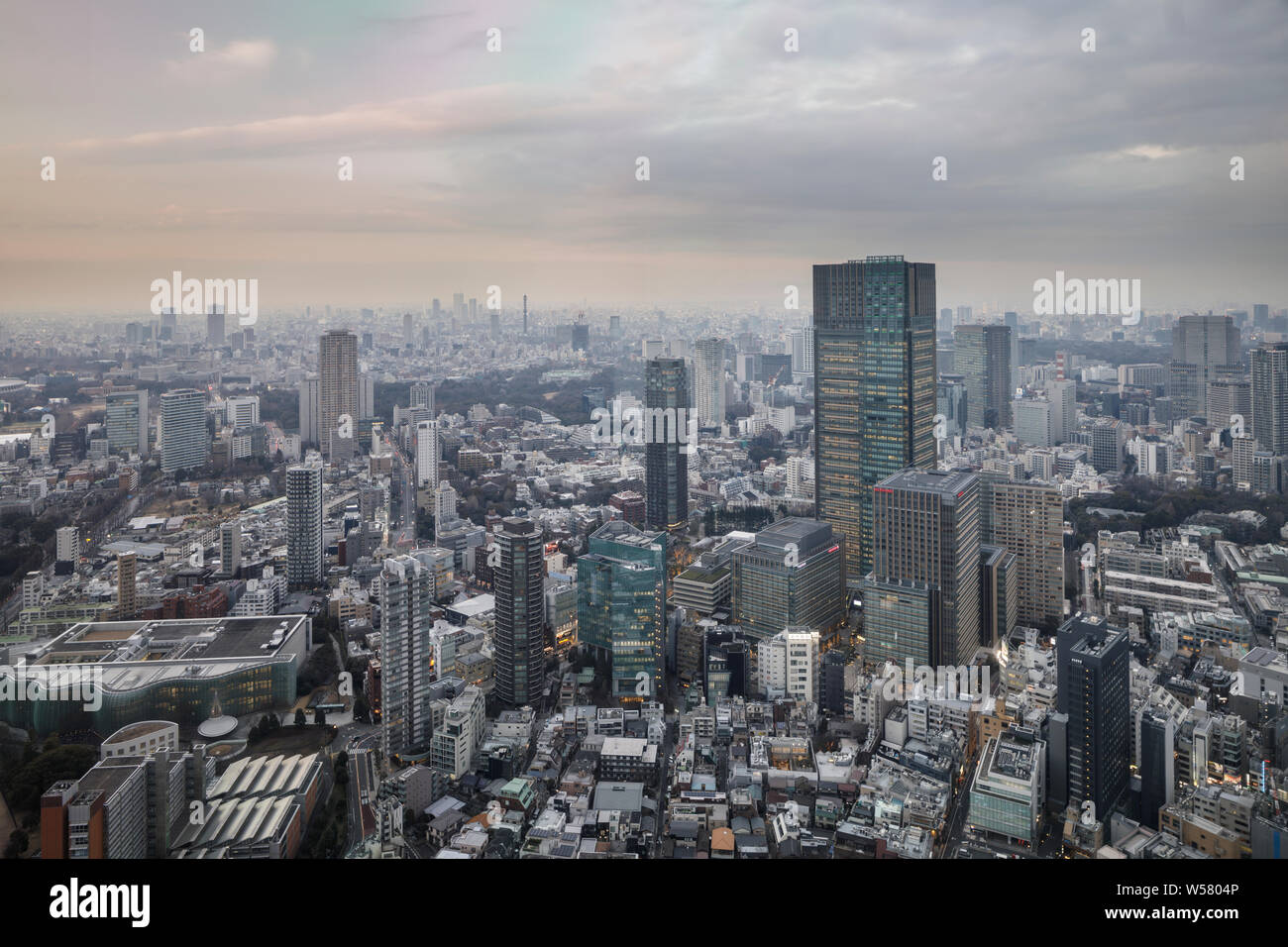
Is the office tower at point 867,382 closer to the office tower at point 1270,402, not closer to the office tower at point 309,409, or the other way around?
the office tower at point 1270,402

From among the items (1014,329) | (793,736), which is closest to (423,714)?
(793,736)

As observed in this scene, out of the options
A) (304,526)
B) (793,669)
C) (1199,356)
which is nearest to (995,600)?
(793,669)

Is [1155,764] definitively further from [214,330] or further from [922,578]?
[214,330]

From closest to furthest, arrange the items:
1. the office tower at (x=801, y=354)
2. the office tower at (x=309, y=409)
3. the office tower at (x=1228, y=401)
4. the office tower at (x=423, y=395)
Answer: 1. the office tower at (x=1228, y=401)
2. the office tower at (x=309, y=409)
3. the office tower at (x=423, y=395)
4. the office tower at (x=801, y=354)

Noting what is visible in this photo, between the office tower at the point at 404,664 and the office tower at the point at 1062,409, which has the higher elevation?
the office tower at the point at 1062,409

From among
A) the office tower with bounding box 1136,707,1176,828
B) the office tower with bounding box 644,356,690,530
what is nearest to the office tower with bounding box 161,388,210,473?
the office tower with bounding box 644,356,690,530

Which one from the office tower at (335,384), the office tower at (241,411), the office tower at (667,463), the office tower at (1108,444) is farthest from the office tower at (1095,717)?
the office tower at (335,384)
